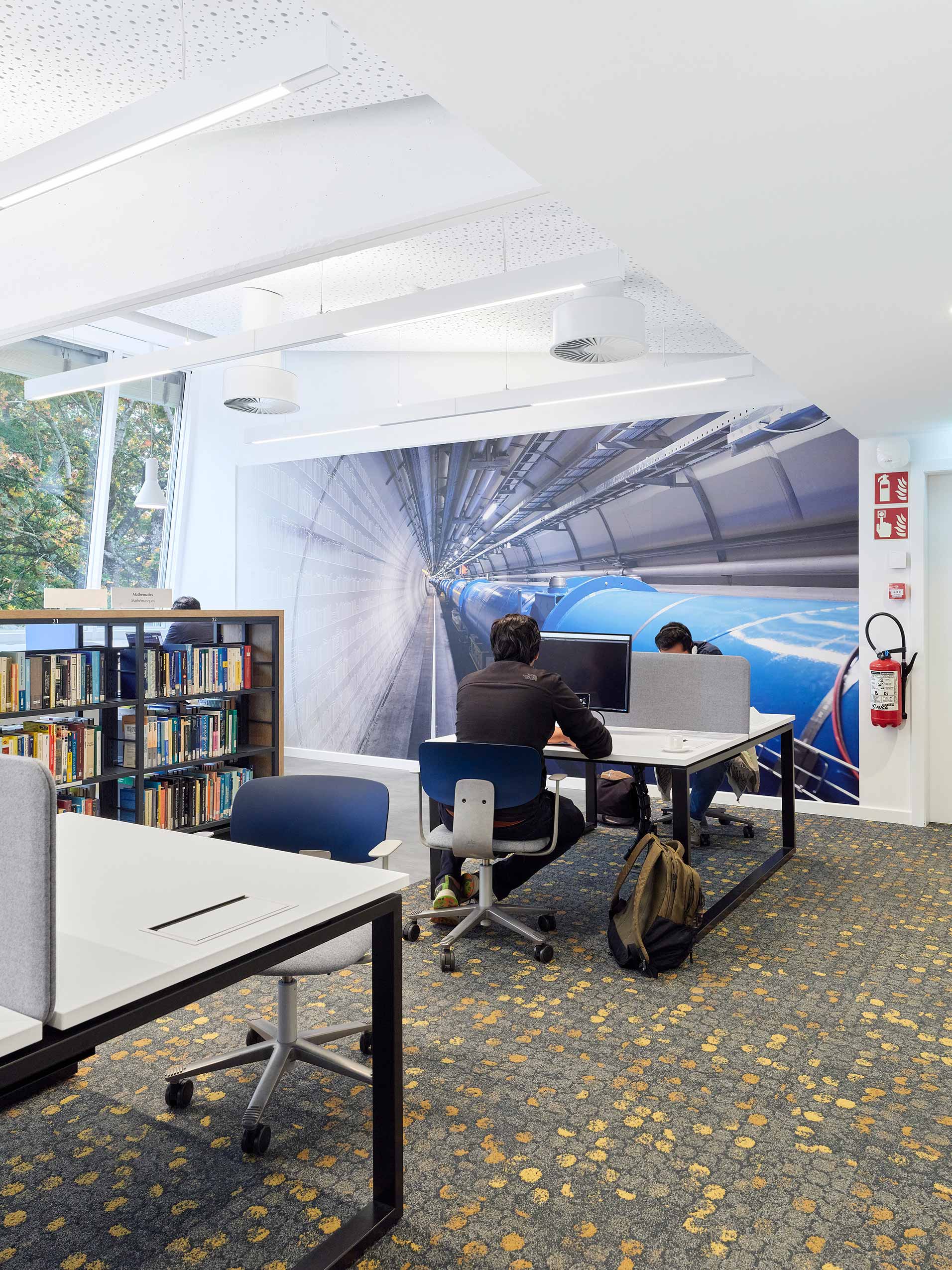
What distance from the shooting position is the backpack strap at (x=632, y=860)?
11.4 feet

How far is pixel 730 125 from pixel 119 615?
12.2 feet

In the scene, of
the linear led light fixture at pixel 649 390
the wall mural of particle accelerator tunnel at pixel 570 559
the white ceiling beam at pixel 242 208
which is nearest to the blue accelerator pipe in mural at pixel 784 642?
the wall mural of particle accelerator tunnel at pixel 570 559

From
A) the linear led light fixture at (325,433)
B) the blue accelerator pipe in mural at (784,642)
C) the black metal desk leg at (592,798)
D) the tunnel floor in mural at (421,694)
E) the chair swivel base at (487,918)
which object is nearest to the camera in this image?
the chair swivel base at (487,918)

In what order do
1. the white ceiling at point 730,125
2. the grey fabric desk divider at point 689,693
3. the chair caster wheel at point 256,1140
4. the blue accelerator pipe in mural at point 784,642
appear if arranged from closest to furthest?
the white ceiling at point 730,125, the chair caster wheel at point 256,1140, the grey fabric desk divider at point 689,693, the blue accelerator pipe in mural at point 784,642

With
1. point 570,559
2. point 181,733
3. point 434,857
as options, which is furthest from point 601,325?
point 181,733

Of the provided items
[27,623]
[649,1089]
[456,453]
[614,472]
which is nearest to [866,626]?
[614,472]

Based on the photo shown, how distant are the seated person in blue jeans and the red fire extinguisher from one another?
108cm

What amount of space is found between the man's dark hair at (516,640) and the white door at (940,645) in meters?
3.29

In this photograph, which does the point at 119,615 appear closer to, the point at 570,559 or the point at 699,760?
the point at 699,760

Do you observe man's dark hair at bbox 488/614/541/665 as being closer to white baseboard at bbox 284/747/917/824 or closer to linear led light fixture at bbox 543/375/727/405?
white baseboard at bbox 284/747/917/824

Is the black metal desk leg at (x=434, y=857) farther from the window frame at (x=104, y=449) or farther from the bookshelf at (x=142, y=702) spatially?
the window frame at (x=104, y=449)

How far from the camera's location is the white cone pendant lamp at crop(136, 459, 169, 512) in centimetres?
795

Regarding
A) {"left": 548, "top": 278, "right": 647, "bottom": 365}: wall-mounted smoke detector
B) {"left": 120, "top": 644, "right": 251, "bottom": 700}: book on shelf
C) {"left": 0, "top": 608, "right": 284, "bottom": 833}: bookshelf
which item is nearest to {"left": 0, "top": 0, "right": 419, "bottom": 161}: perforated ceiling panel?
{"left": 548, "top": 278, "right": 647, "bottom": 365}: wall-mounted smoke detector

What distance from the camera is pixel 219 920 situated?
1.68 m
